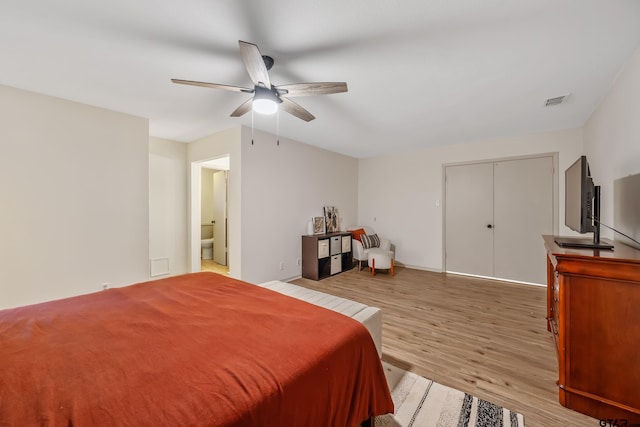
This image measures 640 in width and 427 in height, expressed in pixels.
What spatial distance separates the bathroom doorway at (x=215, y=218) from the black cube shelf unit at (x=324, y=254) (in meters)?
1.92

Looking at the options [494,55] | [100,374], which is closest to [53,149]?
[100,374]

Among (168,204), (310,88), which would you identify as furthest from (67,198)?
(310,88)

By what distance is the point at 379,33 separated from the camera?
1.74 metres

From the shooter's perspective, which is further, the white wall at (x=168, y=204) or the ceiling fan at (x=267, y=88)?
the white wall at (x=168, y=204)

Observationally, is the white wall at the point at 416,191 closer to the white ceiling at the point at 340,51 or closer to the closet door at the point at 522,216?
the closet door at the point at 522,216

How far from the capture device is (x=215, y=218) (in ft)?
19.9

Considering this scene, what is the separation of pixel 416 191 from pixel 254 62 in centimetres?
440

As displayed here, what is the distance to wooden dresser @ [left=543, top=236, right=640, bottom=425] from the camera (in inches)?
56.5

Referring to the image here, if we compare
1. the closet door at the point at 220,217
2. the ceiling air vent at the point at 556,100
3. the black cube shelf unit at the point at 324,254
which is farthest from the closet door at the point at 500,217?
the closet door at the point at 220,217

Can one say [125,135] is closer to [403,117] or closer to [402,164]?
[403,117]

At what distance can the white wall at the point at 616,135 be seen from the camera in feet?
6.37

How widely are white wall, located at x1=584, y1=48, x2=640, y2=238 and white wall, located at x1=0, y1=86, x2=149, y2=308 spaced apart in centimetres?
504

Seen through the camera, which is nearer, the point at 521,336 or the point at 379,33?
the point at 379,33

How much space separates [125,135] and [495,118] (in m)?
4.89
